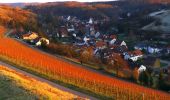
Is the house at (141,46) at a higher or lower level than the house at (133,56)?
lower

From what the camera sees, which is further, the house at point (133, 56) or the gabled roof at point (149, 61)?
the house at point (133, 56)

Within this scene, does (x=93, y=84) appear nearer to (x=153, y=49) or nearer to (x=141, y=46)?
(x=153, y=49)

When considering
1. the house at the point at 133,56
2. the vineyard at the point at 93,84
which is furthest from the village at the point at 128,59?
the vineyard at the point at 93,84

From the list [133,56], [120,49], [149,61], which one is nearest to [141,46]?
[120,49]

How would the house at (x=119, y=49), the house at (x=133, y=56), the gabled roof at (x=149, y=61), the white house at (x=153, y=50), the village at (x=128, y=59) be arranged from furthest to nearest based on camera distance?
1. the white house at (x=153, y=50)
2. the house at (x=119, y=49)
3. the house at (x=133, y=56)
4. the gabled roof at (x=149, y=61)
5. the village at (x=128, y=59)

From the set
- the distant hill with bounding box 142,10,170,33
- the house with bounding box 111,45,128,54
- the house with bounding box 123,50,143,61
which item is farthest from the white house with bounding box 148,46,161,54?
the distant hill with bounding box 142,10,170,33

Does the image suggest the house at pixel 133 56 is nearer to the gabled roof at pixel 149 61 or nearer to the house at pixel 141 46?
the gabled roof at pixel 149 61

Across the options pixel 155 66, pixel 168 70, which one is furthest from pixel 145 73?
pixel 155 66

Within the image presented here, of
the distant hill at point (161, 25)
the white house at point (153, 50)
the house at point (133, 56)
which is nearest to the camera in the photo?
the house at point (133, 56)

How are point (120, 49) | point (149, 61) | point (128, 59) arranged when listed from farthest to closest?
point (120, 49)
point (149, 61)
point (128, 59)

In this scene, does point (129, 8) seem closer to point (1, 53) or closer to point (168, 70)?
point (168, 70)

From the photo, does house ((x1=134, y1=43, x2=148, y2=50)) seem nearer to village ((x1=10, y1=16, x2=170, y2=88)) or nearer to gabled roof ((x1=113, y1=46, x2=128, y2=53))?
village ((x1=10, y1=16, x2=170, y2=88))

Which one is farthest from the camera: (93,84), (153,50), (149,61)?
(153,50)

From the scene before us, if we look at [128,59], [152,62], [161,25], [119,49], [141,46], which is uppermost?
[128,59]
